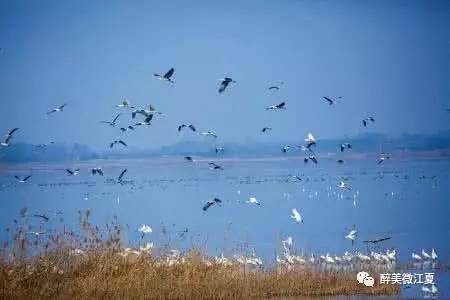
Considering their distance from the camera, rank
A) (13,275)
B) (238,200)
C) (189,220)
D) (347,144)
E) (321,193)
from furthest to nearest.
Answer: (321,193), (238,200), (189,220), (347,144), (13,275)

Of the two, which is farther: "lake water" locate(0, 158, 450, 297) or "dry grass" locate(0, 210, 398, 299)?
"lake water" locate(0, 158, 450, 297)

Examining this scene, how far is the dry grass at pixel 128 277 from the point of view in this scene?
21.4 ft

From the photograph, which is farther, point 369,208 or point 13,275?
point 369,208

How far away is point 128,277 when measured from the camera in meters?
6.82

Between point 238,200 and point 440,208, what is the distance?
746cm

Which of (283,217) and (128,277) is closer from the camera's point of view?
(128,277)

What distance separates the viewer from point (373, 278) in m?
7.78

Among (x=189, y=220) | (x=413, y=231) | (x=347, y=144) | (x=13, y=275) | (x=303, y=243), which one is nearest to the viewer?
(x=13, y=275)

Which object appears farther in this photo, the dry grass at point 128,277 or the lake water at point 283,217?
the lake water at point 283,217

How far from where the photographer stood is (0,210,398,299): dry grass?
6.52 meters

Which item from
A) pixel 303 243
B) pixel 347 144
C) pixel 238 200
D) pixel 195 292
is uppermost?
pixel 238 200

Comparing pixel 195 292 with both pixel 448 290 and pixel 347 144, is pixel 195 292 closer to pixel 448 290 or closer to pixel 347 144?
pixel 448 290

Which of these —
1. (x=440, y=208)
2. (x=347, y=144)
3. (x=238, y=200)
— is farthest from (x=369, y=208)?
(x=347, y=144)

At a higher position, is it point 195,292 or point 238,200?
point 238,200
